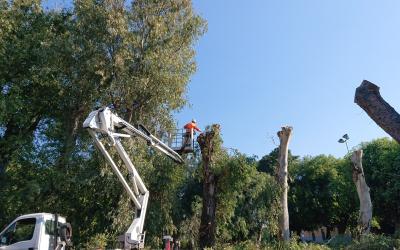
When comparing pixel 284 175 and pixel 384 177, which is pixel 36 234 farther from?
pixel 384 177

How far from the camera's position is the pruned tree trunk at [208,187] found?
58.6ft

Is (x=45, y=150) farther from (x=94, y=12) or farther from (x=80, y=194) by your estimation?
(x=94, y=12)

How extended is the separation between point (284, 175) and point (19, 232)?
33.7ft

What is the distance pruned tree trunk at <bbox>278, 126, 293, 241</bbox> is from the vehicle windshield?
914 cm

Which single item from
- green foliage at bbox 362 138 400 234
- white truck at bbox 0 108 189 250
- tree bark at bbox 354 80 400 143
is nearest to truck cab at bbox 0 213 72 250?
white truck at bbox 0 108 189 250

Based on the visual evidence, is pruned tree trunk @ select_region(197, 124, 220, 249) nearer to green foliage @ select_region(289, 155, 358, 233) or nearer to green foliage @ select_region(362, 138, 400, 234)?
green foliage @ select_region(362, 138, 400, 234)

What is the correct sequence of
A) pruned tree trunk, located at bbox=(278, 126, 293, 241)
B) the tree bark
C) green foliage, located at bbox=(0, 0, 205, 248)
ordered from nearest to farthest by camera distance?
the tree bark
pruned tree trunk, located at bbox=(278, 126, 293, 241)
green foliage, located at bbox=(0, 0, 205, 248)

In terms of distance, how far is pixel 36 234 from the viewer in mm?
14352

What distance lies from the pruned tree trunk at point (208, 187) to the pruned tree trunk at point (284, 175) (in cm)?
280

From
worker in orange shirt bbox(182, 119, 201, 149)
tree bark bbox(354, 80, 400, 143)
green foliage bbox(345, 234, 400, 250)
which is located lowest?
green foliage bbox(345, 234, 400, 250)

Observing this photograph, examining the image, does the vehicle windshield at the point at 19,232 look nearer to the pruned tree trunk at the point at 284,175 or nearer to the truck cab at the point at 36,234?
the truck cab at the point at 36,234

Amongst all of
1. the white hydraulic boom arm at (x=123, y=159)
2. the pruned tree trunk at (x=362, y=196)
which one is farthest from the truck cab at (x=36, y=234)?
the pruned tree trunk at (x=362, y=196)

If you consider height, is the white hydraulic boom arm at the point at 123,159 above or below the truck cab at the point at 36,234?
above

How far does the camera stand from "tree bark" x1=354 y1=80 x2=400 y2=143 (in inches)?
220
